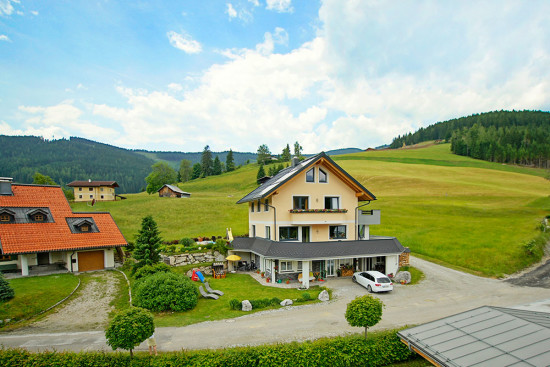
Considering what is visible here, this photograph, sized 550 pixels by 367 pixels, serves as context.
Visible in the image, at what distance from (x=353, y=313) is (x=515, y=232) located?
134 ft

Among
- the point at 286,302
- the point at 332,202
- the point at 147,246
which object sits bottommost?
the point at 286,302

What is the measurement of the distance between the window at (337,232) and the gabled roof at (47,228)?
23.6 m

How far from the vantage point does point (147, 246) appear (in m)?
29.7

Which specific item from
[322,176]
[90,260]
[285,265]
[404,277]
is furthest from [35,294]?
[404,277]

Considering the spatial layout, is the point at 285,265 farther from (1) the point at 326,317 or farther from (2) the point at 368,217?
(2) the point at 368,217

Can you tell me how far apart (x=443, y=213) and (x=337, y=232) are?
33.9 meters

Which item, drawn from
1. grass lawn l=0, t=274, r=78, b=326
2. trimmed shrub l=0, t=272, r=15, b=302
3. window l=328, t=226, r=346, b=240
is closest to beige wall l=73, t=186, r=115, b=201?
grass lawn l=0, t=274, r=78, b=326

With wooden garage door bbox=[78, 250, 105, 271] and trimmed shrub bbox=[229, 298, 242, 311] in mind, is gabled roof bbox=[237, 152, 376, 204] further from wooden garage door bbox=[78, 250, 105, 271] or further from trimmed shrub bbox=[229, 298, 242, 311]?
wooden garage door bbox=[78, 250, 105, 271]

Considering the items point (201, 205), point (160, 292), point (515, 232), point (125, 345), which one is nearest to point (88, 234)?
point (160, 292)

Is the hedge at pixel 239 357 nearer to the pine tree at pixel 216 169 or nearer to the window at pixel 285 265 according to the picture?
the window at pixel 285 265

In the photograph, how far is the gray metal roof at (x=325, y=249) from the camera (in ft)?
92.5

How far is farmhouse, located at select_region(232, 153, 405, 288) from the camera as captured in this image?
29719mm

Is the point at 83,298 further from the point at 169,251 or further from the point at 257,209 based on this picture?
the point at 257,209

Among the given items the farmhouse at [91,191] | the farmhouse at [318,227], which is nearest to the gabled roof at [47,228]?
the farmhouse at [318,227]
